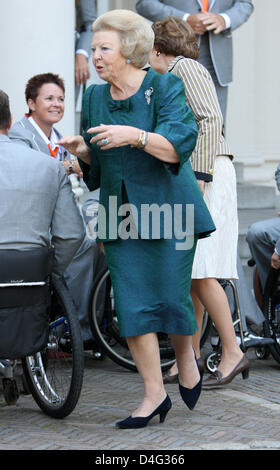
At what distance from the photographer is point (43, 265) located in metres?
4.44

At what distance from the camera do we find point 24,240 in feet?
14.4

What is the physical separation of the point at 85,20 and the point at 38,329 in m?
3.34

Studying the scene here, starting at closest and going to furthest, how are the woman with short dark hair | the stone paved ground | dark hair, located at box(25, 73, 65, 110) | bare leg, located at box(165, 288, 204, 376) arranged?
the stone paved ground, bare leg, located at box(165, 288, 204, 376), the woman with short dark hair, dark hair, located at box(25, 73, 65, 110)

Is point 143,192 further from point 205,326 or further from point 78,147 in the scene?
point 205,326

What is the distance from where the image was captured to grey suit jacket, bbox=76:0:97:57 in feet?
23.2

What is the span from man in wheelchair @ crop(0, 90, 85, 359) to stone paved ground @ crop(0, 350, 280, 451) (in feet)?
1.28

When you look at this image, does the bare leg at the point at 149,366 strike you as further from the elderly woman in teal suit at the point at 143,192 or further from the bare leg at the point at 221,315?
the bare leg at the point at 221,315

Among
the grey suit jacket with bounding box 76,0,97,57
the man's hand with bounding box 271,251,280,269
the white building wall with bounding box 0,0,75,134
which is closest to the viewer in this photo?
the man's hand with bounding box 271,251,280,269

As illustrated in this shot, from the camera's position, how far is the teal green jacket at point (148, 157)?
4180 mm

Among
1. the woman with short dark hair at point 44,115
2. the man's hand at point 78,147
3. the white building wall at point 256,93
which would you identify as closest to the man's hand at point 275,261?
the woman with short dark hair at point 44,115

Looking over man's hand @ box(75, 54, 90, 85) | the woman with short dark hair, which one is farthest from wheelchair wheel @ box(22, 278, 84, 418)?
man's hand @ box(75, 54, 90, 85)

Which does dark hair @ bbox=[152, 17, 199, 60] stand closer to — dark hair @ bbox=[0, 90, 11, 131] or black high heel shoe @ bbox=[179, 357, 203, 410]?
dark hair @ bbox=[0, 90, 11, 131]

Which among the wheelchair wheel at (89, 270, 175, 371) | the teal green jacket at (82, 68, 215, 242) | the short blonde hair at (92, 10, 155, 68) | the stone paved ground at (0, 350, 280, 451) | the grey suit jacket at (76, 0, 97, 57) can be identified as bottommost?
the stone paved ground at (0, 350, 280, 451)
